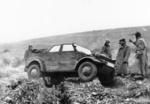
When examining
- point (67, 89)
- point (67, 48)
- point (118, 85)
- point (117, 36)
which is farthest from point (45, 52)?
point (117, 36)

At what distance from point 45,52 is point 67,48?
0.93m

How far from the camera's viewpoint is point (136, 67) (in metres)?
13.9

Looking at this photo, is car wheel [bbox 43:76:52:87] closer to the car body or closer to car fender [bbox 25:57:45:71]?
the car body

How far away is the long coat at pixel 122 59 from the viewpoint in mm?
13547

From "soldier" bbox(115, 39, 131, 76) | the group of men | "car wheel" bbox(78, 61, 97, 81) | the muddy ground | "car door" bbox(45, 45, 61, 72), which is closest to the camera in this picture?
the muddy ground

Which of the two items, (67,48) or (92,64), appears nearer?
(92,64)

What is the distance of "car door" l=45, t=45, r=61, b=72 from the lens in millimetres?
12820

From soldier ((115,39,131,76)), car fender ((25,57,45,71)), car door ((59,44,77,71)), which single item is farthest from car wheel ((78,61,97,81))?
soldier ((115,39,131,76))

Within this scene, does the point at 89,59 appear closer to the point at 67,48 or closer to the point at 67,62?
the point at 67,62

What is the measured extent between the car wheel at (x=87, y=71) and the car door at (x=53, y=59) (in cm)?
104

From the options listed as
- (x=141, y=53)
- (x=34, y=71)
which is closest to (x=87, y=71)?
(x=34, y=71)

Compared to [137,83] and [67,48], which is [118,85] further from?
[67,48]

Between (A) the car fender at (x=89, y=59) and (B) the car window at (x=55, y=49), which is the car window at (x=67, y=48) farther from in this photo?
(A) the car fender at (x=89, y=59)

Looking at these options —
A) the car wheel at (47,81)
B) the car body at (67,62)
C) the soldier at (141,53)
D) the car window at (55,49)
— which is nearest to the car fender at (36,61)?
the car body at (67,62)
